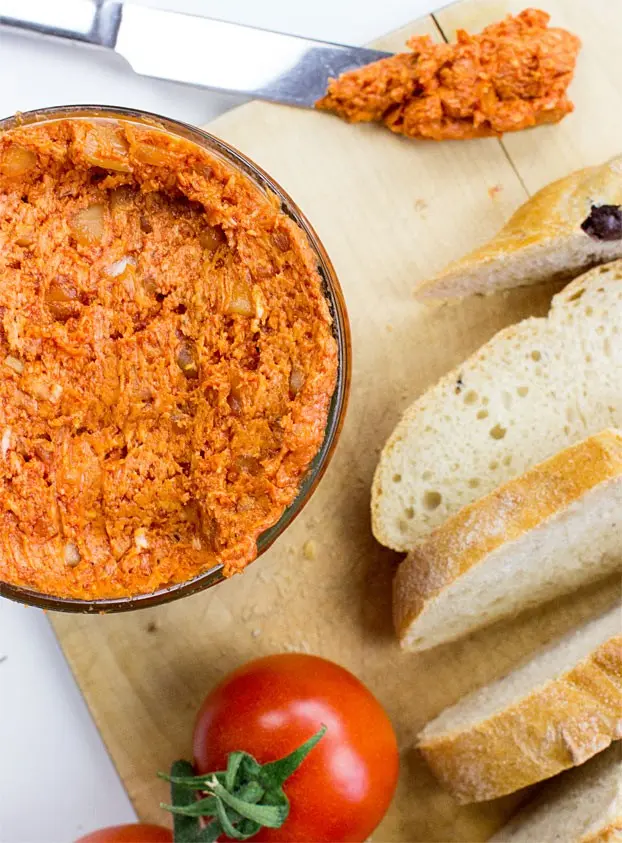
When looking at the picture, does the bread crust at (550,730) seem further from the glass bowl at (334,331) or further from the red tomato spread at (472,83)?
the red tomato spread at (472,83)

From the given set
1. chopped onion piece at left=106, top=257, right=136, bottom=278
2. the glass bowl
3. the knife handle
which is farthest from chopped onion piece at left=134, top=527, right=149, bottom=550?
the knife handle

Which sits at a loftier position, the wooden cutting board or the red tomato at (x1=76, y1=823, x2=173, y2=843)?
the wooden cutting board

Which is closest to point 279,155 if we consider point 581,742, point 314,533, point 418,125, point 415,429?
point 418,125

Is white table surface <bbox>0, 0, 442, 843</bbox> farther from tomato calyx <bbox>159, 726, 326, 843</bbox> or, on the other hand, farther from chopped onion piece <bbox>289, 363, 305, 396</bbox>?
chopped onion piece <bbox>289, 363, 305, 396</bbox>

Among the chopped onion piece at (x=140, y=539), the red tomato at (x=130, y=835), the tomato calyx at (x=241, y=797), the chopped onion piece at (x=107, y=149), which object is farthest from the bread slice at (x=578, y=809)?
the chopped onion piece at (x=107, y=149)

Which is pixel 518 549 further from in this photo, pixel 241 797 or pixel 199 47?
pixel 199 47

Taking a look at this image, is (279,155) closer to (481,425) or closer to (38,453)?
(481,425)
